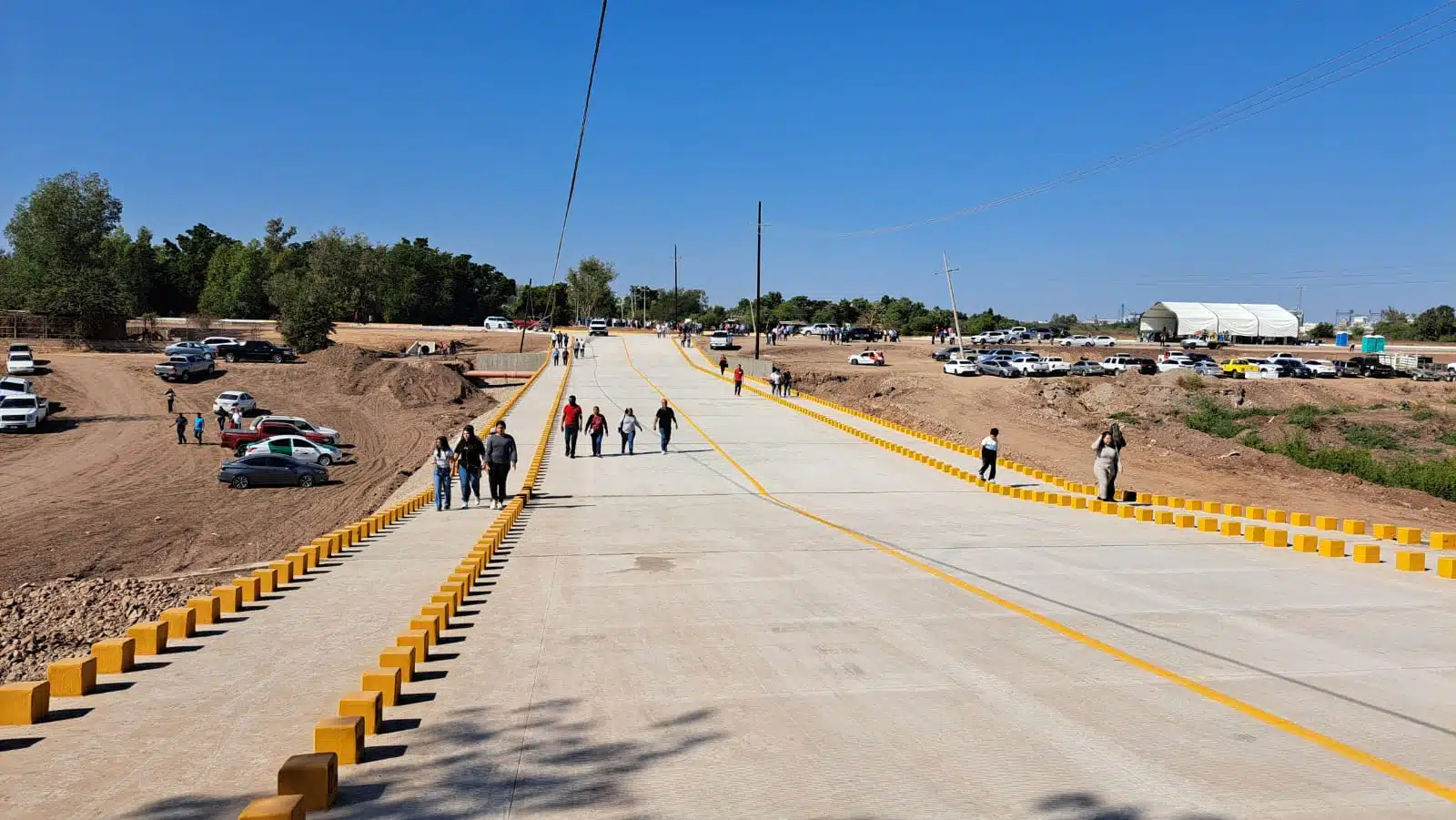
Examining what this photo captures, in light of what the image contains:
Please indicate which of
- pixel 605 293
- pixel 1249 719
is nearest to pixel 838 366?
pixel 1249 719

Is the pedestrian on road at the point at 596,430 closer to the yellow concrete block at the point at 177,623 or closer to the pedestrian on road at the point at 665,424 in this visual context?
the pedestrian on road at the point at 665,424

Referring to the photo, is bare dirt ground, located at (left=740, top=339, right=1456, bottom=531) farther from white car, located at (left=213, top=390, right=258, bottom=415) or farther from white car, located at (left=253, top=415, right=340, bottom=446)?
white car, located at (left=213, top=390, right=258, bottom=415)

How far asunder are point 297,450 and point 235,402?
1441 centimetres

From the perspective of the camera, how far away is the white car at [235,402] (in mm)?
47094

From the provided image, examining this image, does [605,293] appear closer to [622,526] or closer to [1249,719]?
[622,526]

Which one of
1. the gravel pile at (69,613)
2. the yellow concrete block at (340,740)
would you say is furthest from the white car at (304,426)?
the yellow concrete block at (340,740)

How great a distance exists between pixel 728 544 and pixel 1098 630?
6752 mm

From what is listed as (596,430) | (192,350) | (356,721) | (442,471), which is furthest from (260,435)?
(356,721)

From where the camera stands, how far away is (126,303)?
255ft

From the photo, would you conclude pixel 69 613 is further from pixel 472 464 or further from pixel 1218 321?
pixel 1218 321

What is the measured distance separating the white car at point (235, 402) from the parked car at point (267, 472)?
585 inches

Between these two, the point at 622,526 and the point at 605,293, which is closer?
the point at 622,526

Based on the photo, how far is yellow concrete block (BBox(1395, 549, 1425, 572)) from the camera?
43.0 feet

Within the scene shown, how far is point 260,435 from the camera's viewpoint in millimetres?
39281
